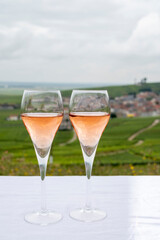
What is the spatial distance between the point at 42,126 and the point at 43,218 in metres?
0.22

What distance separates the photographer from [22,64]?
9.48 meters

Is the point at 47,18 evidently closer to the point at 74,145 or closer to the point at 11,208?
the point at 74,145

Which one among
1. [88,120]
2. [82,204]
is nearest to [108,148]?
[82,204]

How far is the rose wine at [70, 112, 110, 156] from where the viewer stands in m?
0.77

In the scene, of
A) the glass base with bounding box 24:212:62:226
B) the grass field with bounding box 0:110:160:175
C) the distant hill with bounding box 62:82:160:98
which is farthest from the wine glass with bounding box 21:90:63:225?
the distant hill with bounding box 62:82:160:98

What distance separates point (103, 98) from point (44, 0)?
358 inches

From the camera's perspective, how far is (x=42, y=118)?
74cm

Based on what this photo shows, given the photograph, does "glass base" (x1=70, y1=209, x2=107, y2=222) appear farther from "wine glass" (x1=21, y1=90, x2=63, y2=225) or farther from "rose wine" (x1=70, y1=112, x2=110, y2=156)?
"rose wine" (x1=70, y1=112, x2=110, y2=156)

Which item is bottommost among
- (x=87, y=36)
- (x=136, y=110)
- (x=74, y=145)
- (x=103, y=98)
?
(x=74, y=145)

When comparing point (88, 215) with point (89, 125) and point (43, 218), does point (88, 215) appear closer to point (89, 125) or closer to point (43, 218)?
point (43, 218)

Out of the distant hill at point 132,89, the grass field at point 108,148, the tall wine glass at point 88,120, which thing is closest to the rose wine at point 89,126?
the tall wine glass at point 88,120

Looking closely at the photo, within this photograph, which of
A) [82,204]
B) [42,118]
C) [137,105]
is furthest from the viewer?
[137,105]

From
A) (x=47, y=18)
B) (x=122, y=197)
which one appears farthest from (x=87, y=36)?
(x=122, y=197)

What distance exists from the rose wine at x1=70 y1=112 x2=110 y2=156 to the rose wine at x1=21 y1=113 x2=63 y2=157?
0.14 feet
